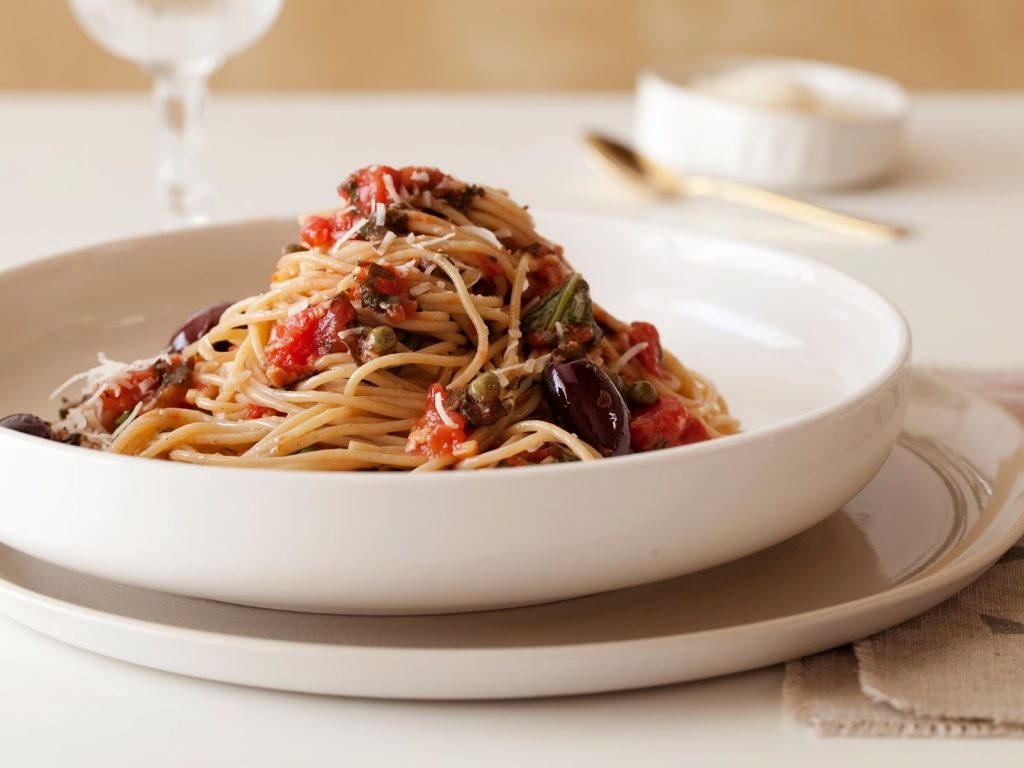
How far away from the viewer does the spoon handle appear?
16.7 feet

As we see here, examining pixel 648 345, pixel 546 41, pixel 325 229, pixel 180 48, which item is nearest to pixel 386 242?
pixel 325 229

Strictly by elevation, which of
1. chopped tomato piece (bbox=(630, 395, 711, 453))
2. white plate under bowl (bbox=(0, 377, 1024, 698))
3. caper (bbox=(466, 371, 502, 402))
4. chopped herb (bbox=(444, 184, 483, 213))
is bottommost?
white plate under bowl (bbox=(0, 377, 1024, 698))

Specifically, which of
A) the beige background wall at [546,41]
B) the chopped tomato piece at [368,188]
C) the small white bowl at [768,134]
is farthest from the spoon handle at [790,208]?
the beige background wall at [546,41]

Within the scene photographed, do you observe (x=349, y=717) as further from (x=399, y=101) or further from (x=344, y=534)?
(x=399, y=101)

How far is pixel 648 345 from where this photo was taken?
9.82 ft

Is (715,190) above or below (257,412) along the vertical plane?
below

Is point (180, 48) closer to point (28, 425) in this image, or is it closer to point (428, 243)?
point (428, 243)

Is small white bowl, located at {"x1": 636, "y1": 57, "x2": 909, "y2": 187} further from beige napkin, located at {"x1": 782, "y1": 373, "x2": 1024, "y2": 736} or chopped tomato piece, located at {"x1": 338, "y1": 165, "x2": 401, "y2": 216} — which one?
beige napkin, located at {"x1": 782, "y1": 373, "x2": 1024, "y2": 736}

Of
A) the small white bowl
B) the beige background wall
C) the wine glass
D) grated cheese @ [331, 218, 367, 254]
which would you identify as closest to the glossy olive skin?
grated cheese @ [331, 218, 367, 254]

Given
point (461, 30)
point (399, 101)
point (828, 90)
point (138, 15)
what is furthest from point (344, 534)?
point (461, 30)

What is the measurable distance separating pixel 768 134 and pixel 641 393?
302 centimetres

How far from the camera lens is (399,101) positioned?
23.2ft

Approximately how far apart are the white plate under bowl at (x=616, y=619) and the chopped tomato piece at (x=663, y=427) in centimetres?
31

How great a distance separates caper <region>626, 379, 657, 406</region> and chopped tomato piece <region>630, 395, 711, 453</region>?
0.01 metres
